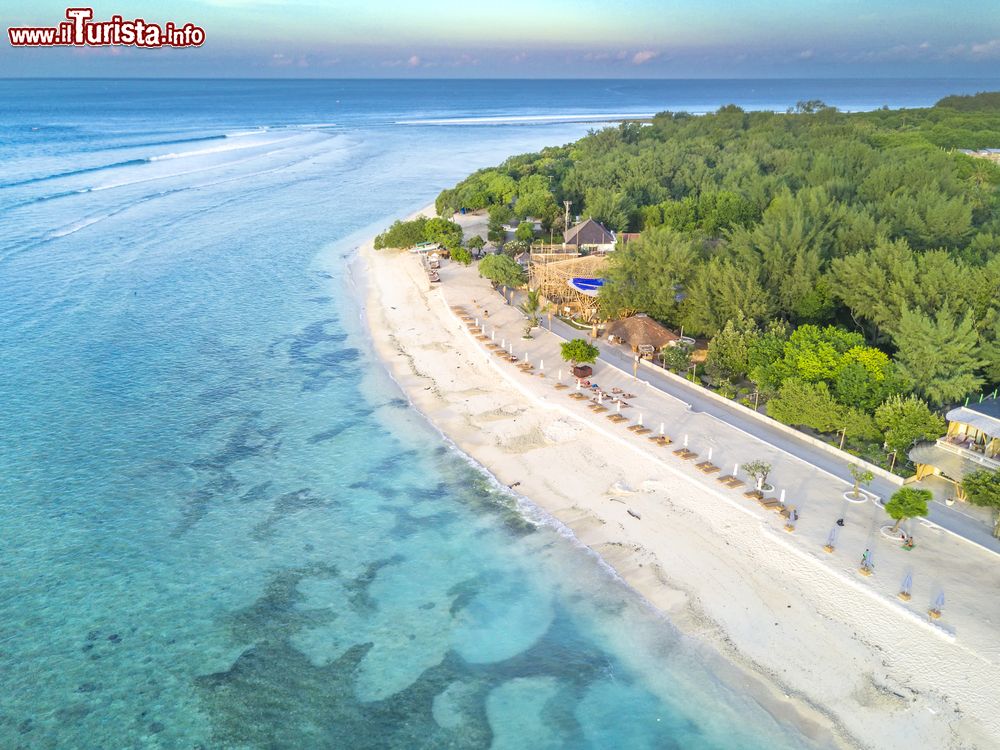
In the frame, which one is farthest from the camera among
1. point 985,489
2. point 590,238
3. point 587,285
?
point 590,238

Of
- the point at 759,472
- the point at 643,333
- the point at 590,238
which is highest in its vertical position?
the point at 590,238

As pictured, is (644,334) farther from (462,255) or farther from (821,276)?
(462,255)

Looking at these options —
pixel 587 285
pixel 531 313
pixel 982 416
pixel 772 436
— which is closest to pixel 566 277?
pixel 587 285

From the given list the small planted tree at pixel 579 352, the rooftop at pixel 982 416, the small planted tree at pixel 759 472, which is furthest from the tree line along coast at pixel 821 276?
the small planted tree at pixel 759 472

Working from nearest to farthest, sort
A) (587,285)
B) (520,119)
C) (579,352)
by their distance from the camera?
(579,352)
(587,285)
(520,119)

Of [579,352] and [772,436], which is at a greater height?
[579,352]

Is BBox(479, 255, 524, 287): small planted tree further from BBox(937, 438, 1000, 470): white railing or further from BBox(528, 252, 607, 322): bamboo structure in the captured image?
BBox(937, 438, 1000, 470): white railing

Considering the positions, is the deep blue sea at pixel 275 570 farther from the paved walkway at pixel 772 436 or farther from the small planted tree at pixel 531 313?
the paved walkway at pixel 772 436

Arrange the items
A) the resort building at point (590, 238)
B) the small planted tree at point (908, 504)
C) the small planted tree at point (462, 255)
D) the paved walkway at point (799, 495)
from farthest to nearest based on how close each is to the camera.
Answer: the small planted tree at point (462, 255), the resort building at point (590, 238), the small planted tree at point (908, 504), the paved walkway at point (799, 495)
